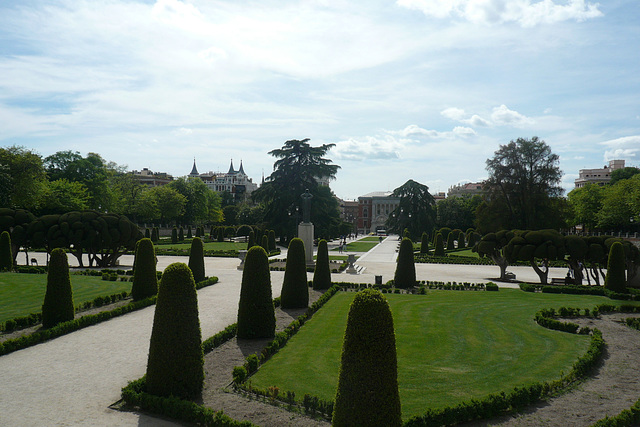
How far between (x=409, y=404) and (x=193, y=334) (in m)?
4.15

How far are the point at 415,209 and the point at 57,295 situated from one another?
181 feet

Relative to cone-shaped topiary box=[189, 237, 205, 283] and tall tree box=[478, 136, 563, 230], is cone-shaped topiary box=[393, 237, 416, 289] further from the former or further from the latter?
tall tree box=[478, 136, 563, 230]

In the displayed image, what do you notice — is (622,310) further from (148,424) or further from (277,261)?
(277,261)

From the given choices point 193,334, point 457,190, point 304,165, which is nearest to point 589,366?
point 193,334

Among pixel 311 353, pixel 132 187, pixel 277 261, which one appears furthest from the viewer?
pixel 132 187

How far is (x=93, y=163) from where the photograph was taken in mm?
60188

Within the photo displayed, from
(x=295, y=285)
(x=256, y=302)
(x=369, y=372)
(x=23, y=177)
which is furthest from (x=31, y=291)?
(x=23, y=177)

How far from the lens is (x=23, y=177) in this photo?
4338 centimetres

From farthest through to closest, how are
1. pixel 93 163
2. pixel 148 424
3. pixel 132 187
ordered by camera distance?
pixel 132 187 < pixel 93 163 < pixel 148 424

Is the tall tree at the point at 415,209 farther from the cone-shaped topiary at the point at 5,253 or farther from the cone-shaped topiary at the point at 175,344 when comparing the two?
the cone-shaped topiary at the point at 175,344

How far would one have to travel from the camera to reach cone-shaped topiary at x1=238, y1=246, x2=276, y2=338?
496 inches

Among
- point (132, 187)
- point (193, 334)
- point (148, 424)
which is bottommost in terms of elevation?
point (148, 424)

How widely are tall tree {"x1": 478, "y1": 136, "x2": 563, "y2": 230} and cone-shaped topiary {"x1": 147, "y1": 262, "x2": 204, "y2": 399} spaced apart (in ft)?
150

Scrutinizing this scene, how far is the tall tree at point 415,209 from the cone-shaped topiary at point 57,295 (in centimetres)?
5335
